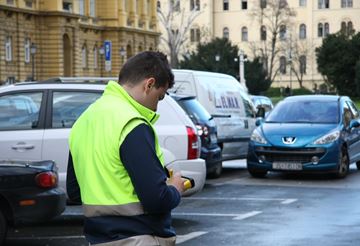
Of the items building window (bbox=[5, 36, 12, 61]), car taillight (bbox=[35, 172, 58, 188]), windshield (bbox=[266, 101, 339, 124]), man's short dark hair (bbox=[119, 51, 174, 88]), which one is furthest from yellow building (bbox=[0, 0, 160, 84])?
man's short dark hair (bbox=[119, 51, 174, 88])

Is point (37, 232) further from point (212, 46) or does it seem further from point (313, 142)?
point (212, 46)

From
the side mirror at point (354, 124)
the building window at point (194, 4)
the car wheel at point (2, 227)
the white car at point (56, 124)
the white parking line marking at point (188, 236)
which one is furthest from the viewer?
the building window at point (194, 4)

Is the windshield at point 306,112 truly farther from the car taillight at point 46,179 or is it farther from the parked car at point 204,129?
the car taillight at point 46,179

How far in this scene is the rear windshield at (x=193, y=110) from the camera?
14359 mm

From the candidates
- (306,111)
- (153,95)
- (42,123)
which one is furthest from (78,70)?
(153,95)

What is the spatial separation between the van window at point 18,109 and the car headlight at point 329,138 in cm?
681

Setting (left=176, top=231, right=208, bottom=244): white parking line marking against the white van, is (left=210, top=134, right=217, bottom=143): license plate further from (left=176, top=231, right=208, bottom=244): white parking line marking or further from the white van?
(left=176, top=231, right=208, bottom=244): white parking line marking

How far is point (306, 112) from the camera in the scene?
1717 centimetres

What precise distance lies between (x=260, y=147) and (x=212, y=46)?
7283 centimetres

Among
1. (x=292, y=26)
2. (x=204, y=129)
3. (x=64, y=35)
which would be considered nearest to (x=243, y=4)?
(x=292, y=26)

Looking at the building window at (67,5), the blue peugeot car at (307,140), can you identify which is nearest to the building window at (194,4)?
the building window at (67,5)

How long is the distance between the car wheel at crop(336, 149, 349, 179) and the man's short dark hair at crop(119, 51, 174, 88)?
12.5 m

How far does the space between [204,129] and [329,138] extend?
8.73 ft

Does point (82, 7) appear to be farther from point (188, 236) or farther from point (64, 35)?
point (188, 236)
